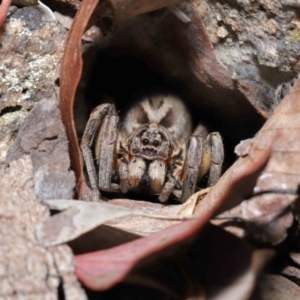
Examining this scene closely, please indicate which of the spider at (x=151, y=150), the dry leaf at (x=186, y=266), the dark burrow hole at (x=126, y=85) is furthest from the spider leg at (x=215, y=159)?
the dry leaf at (x=186, y=266)

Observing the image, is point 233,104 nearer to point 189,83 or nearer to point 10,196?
point 189,83

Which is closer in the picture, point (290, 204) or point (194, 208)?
point (290, 204)

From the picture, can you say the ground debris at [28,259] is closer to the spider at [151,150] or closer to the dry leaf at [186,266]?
the dry leaf at [186,266]

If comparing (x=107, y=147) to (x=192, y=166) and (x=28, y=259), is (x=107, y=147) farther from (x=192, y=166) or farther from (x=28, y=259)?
(x=28, y=259)

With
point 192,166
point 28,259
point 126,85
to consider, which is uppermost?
point 126,85

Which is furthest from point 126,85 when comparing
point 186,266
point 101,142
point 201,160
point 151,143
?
point 186,266

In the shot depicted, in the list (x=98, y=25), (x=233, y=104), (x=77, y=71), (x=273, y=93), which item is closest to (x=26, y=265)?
(x=77, y=71)
